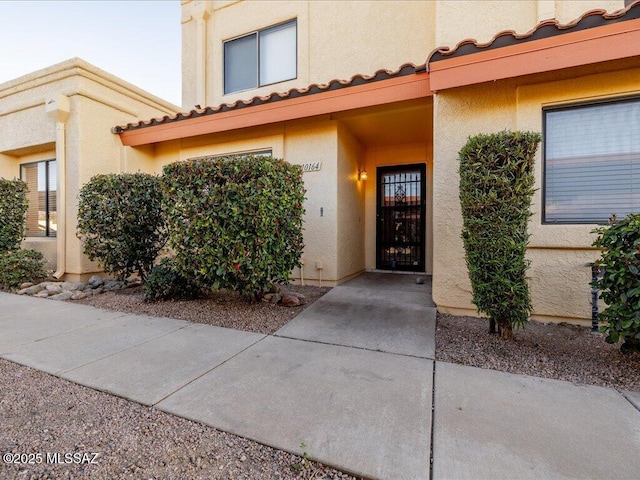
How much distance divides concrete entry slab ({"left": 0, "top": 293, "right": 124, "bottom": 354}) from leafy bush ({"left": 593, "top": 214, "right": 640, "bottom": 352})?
5744 mm

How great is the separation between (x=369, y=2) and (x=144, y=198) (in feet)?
20.9

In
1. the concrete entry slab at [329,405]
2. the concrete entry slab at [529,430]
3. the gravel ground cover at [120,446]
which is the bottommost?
the gravel ground cover at [120,446]

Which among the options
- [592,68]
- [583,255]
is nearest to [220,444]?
[583,255]

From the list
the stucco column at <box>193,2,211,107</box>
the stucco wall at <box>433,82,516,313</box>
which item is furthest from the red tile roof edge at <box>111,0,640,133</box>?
the stucco column at <box>193,2,211,107</box>

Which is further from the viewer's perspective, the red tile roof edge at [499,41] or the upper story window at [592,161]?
the upper story window at [592,161]

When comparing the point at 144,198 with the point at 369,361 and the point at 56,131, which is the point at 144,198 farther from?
the point at 369,361

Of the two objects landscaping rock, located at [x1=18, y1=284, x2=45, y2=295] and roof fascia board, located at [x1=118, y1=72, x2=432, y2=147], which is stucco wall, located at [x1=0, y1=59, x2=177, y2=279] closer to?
roof fascia board, located at [x1=118, y1=72, x2=432, y2=147]

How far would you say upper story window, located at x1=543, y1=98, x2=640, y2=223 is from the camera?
3570 mm

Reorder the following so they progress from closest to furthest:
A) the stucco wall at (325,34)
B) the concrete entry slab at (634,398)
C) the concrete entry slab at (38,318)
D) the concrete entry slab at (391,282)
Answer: the concrete entry slab at (634,398)
the concrete entry slab at (38,318)
the concrete entry slab at (391,282)
the stucco wall at (325,34)

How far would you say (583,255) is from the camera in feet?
12.0

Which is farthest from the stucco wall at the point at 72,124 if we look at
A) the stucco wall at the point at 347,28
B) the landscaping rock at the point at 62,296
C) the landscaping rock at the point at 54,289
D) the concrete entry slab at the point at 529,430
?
the concrete entry slab at the point at 529,430

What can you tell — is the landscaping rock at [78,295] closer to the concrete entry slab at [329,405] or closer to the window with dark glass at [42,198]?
the window with dark glass at [42,198]

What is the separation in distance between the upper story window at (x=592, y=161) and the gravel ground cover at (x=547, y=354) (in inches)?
56.9

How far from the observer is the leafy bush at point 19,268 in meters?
5.89
